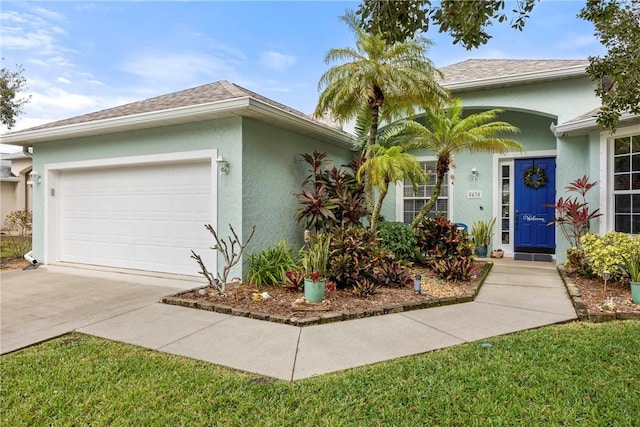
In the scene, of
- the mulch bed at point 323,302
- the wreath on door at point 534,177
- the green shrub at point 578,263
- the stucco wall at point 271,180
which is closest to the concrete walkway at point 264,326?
the mulch bed at point 323,302

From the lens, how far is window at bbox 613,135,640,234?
710 cm

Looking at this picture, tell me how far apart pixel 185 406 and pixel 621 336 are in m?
4.61

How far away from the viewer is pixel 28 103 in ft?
52.9

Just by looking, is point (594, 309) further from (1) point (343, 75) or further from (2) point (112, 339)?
(2) point (112, 339)

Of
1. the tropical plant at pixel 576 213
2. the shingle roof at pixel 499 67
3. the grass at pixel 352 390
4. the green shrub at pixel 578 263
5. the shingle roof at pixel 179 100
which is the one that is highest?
the shingle roof at pixel 499 67

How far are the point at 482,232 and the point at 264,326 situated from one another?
7562 millimetres

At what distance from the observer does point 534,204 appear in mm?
9727

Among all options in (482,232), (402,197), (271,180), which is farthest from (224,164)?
(482,232)

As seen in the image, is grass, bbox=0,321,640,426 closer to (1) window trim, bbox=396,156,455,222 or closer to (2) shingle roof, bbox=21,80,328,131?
(2) shingle roof, bbox=21,80,328,131

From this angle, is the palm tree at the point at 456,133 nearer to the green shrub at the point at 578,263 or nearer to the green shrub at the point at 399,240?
the green shrub at the point at 399,240

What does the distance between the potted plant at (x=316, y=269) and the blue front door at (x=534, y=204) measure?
647 cm

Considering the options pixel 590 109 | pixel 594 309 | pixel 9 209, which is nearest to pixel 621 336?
pixel 594 309

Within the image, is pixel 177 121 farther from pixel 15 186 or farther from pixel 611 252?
pixel 15 186

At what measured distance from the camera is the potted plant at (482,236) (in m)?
9.93
